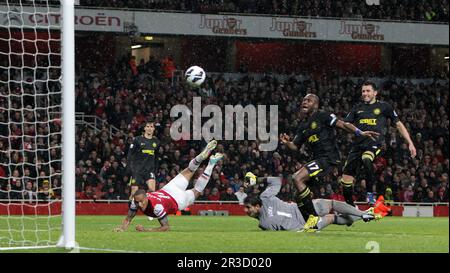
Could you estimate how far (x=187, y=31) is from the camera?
91.9 feet

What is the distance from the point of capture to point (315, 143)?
11875 mm

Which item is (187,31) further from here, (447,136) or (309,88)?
(447,136)

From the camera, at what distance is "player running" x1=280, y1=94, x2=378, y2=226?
455 inches

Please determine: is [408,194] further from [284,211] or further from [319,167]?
[319,167]

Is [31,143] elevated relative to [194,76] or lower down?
lower down

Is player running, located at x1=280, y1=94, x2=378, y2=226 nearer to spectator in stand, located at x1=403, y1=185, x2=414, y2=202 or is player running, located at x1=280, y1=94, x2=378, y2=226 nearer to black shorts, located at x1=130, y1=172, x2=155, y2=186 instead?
black shorts, located at x1=130, y1=172, x2=155, y2=186

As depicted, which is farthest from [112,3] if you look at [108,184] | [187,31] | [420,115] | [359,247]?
[359,247]

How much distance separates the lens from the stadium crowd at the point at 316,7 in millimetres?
28516

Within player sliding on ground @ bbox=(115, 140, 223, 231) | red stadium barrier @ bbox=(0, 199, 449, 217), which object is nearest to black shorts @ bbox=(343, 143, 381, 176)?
player sliding on ground @ bbox=(115, 140, 223, 231)

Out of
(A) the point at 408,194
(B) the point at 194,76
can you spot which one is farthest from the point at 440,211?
(B) the point at 194,76

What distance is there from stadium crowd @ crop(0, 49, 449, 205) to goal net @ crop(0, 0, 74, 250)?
0.51ft

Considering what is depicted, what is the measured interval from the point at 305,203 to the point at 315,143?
799mm

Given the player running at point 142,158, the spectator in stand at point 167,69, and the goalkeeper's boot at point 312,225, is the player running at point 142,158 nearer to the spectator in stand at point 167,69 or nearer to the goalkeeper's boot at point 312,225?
the goalkeeper's boot at point 312,225
